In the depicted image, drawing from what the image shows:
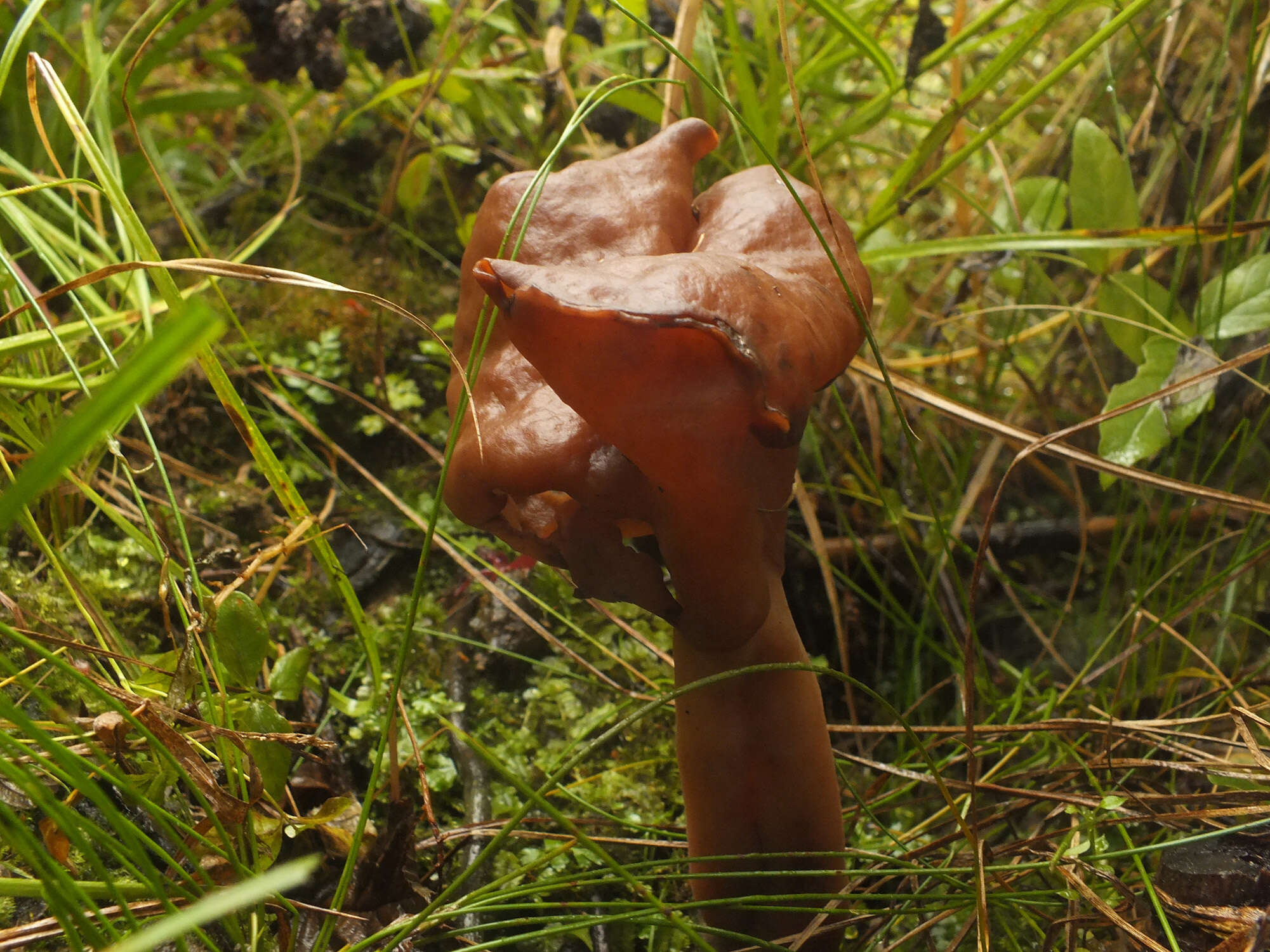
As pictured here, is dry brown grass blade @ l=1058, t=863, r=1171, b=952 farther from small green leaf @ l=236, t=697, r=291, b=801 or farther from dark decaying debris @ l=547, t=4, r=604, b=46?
dark decaying debris @ l=547, t=4, r=604, b=46

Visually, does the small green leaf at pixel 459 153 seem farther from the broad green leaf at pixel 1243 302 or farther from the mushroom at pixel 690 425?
the broad green leaf at pixel 1243 302

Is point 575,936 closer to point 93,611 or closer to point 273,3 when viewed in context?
point 93,611

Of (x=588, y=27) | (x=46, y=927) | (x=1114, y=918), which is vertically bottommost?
(x=1114, y=918)

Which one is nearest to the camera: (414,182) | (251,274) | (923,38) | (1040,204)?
(251,274)

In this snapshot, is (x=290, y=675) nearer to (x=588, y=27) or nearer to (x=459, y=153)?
(x=459, y=153)

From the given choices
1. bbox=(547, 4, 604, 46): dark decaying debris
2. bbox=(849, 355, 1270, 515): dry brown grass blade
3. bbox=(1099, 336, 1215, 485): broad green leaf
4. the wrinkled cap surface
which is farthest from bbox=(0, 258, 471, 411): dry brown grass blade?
bbox=(547, 4, 604, 46): dark decaying debris

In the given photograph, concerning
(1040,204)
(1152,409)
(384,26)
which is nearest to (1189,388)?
(1152,409)

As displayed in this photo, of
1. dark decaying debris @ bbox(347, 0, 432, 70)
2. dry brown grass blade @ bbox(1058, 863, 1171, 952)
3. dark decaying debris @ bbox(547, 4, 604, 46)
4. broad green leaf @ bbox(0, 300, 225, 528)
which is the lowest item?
dry brown grass blade @ bbox(1058, 863, 1171, 952)

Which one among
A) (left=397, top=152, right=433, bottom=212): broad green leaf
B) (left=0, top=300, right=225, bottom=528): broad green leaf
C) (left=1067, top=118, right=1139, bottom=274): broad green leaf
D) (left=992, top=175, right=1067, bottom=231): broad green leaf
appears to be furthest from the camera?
(left=397, top=152, right=433, bottom=212): broad green leaf
